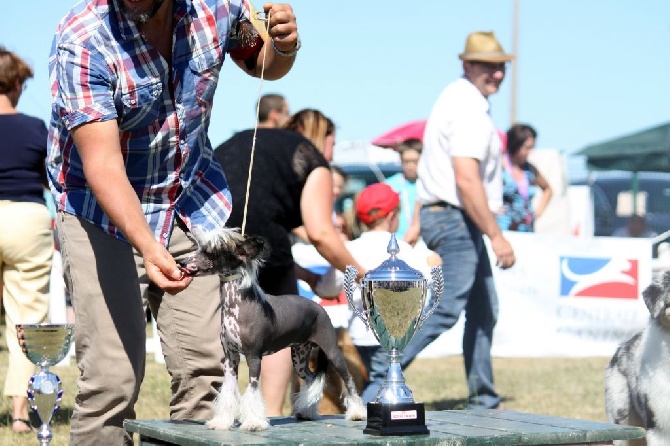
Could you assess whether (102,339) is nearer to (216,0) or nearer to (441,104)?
(216,0)

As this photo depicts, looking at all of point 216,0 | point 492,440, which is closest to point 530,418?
point 492,440

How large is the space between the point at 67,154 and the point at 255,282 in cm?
80

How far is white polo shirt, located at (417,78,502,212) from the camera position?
7406 mm

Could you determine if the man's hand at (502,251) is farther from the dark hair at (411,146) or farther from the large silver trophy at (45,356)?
the dark hair at (411,146)

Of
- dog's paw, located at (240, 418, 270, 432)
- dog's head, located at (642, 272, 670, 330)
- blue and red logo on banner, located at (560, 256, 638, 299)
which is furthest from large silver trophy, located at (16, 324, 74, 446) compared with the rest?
blue and red logo on banner, located at (560, 256, 638, 299)

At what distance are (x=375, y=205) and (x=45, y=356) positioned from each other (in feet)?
7.13

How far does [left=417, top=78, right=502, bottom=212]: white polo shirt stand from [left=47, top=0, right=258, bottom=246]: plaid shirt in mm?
3283

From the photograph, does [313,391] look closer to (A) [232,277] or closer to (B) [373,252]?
(A) [232,277]

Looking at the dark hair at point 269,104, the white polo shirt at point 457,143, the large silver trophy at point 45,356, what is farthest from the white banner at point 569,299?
the large silver trophy at point 45,356

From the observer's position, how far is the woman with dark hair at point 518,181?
1141 centimetres

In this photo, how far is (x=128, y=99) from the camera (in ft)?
12.7

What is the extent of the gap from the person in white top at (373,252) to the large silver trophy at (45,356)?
1524 millimetres

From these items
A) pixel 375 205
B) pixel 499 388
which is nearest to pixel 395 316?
pixel 375 205

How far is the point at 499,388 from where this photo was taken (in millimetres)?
9484
